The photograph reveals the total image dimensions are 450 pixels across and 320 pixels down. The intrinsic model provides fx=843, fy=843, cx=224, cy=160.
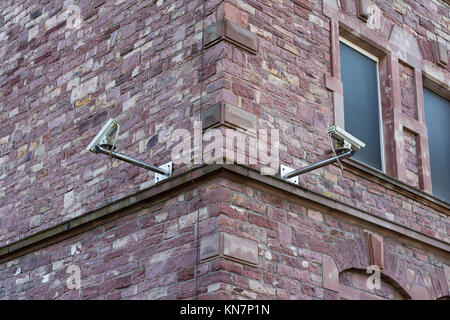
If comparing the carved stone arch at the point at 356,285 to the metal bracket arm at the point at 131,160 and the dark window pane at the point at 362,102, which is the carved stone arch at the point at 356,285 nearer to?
the dark window pane at the point at 362,102

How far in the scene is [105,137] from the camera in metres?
8.29

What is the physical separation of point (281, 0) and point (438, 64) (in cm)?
301

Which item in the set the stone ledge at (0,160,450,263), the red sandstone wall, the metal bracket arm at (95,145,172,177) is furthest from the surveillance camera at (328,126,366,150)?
the metal bracket arm at (95,145,172,177)

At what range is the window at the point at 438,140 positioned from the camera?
36.3 feet

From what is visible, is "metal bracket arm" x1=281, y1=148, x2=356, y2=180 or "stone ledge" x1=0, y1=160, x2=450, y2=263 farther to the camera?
"metal bracket arm" x1=281, y1=148, x2=356, y2=180

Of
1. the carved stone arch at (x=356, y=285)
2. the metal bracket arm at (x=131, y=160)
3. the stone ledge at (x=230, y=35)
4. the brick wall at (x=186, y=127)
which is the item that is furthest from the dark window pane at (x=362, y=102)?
the metal bracket arm at (x=131, y=160)

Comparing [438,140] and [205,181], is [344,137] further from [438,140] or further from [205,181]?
[438,140]

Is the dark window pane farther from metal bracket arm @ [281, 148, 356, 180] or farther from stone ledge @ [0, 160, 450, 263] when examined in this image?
metal bracket arm @ [281, 148, 356, 180]

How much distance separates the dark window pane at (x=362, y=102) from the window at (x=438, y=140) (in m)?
1.10

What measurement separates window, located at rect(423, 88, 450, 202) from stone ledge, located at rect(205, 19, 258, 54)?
345cm

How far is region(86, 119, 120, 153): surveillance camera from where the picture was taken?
823cm

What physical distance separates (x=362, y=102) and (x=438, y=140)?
1593mm
